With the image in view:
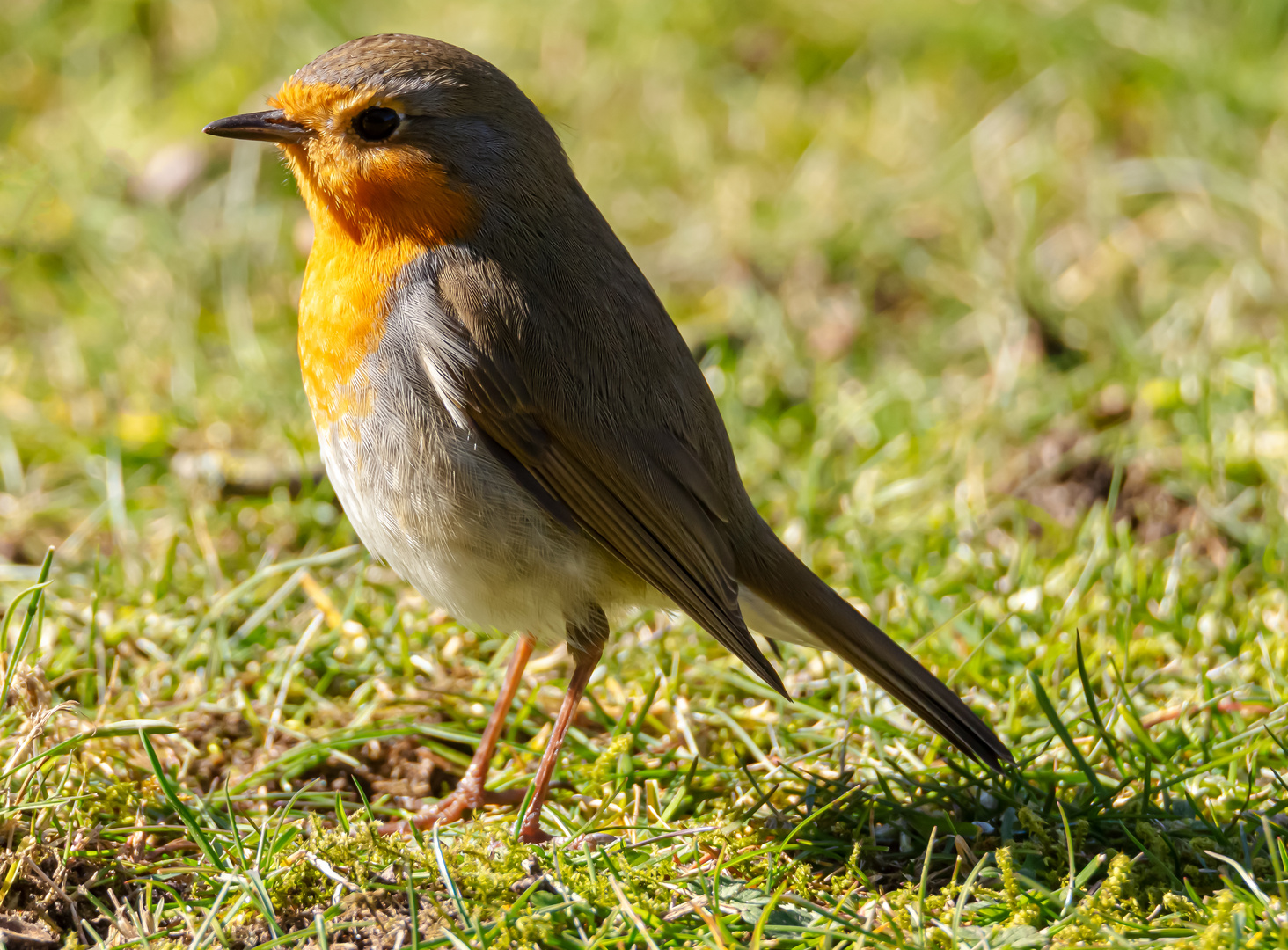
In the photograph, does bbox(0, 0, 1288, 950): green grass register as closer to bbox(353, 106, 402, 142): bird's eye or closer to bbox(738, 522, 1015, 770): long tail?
bbox(738, 522, 1015, 770): long tail

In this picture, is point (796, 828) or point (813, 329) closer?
point (796, 828)

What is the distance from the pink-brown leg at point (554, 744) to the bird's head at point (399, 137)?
1.13 m

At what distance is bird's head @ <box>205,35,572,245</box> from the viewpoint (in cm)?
319

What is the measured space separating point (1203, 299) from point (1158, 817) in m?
3.06

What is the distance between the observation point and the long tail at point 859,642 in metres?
3.08

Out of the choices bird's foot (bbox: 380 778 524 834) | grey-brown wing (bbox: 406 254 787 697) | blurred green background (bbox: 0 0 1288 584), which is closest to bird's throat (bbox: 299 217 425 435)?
grey-brown wing (bbox: 406 254 787 697)

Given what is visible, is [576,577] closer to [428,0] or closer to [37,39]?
[428,0]

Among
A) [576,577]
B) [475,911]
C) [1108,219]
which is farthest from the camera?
[1108,219]

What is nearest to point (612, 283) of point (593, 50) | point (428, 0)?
point (593, 50)

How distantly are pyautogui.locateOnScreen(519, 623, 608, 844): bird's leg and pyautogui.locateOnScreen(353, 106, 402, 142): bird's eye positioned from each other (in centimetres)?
132

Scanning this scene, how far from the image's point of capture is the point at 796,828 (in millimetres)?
2873

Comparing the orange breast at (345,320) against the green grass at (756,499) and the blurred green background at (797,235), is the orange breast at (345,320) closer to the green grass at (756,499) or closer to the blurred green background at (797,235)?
the green grass at (756,499)

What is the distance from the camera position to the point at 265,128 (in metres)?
3.28

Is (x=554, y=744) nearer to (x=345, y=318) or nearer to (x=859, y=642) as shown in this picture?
(x=859, y=642)
